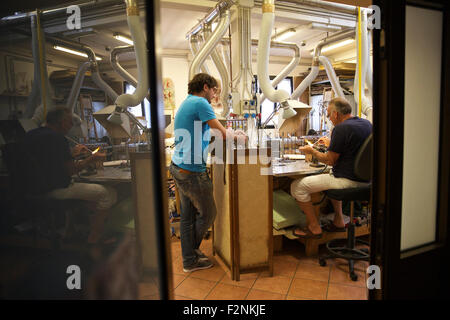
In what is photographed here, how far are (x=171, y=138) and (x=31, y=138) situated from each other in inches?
110

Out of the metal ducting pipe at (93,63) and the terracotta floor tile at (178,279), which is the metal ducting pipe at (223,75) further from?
the metal ducting pipe at (93,63)

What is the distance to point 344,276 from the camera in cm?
206

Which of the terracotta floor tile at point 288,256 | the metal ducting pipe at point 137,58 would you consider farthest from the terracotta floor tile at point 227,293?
the metal ducting pipe at point 137,58

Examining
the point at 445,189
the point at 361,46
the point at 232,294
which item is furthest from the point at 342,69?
the point at 232,294

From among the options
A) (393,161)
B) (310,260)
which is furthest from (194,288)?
(393,161)

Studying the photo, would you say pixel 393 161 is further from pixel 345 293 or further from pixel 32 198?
pixel 32 198

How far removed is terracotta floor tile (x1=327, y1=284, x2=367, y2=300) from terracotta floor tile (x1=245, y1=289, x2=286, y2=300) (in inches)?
13.2

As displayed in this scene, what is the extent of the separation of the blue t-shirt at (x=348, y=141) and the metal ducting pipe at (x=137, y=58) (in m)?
1.73

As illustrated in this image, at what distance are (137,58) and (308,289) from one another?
1.91 meters

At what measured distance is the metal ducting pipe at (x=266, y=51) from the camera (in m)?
2.35

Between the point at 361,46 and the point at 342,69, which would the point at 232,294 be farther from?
the point at 342,69

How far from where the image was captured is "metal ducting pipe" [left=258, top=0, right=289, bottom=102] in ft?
7.70

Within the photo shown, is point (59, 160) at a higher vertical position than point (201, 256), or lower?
higher

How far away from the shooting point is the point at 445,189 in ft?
4.37
